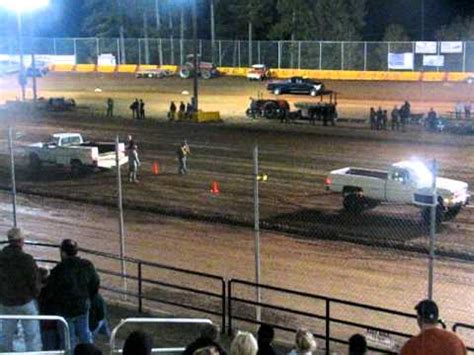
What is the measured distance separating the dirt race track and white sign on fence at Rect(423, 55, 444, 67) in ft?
44.9

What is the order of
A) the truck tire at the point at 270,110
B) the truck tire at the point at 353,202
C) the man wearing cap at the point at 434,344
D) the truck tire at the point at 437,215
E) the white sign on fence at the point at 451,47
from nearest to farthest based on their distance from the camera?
the man wearing cap at the point at 434,344
the truck tire at the point at 437,215
the truck tire at the point at 353,202
the truck tire at the point at 270,110
the white sign on fence at the point at 451,47

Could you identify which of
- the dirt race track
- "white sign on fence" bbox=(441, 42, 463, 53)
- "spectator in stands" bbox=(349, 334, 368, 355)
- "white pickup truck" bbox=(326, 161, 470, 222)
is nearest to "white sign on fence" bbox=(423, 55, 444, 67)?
"white sign on fence" bbox=(441, 42, 463, 53)

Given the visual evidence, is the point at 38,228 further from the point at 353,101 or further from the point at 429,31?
the point at 429,31

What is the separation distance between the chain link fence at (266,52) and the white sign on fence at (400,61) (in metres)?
0.49

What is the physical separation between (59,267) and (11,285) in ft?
1.72

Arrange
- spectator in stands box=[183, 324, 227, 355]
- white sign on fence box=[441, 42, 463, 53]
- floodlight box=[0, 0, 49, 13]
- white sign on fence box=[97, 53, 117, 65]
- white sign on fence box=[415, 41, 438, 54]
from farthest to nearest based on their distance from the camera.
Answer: white sign on fence box=[97, 53, 117, 65], white sign on fence box=[415, 41, 438, 54], white sign on fence box=[441, 42, 463, 53], floodlight box=[0, 0, 49, 13], spectator in stands box=[183, 324, 227, 355]

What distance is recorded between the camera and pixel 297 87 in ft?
212

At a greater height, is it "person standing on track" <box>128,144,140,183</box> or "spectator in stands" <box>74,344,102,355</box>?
"spectator in stands" <box>74,344,102,355</box>

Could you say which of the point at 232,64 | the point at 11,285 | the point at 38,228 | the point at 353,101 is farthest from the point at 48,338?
the point at 232,64

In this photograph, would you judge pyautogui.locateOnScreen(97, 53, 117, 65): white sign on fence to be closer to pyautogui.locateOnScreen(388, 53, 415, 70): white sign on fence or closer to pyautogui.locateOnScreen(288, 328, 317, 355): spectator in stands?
pyautogui.locateOnScreen(388, 53, 415, 70): white sign on fence

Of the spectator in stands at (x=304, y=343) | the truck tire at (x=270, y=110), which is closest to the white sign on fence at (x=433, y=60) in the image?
the truck tire at (x=270, y=110)

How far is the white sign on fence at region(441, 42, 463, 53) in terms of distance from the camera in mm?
74412

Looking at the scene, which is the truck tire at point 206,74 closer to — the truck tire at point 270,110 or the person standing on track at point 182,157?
the truck tire at point 270,110

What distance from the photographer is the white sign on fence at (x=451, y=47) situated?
74412 millimetres
